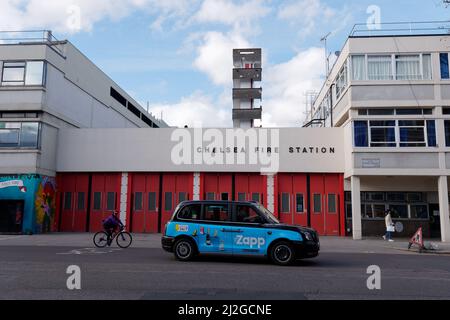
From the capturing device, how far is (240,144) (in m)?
26.7

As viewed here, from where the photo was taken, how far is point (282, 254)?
12.0 metres

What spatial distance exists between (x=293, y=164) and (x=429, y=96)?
868cm

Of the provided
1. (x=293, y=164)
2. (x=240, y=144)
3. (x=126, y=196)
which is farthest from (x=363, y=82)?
(x=126, y=196)

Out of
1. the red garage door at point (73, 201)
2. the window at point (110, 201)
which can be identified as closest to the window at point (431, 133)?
the window at point (110, 201)

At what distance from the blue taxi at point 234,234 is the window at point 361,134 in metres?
12.7

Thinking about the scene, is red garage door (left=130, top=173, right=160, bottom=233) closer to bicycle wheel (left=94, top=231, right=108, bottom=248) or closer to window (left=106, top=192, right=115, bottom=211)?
window (left=106, top=192, right=115, bottom=211)

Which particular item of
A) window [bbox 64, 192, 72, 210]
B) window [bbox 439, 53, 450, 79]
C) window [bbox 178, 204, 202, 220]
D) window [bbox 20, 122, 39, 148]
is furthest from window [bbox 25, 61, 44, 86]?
window [bbox 439, 53, 450, 79]

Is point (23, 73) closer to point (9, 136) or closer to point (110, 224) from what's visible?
point (9, 136)

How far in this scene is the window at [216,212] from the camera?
12742mm

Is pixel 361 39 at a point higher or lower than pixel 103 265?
higher

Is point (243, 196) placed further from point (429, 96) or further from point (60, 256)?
point (60, 256)

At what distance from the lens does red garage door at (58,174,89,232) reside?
27328 millimetres
